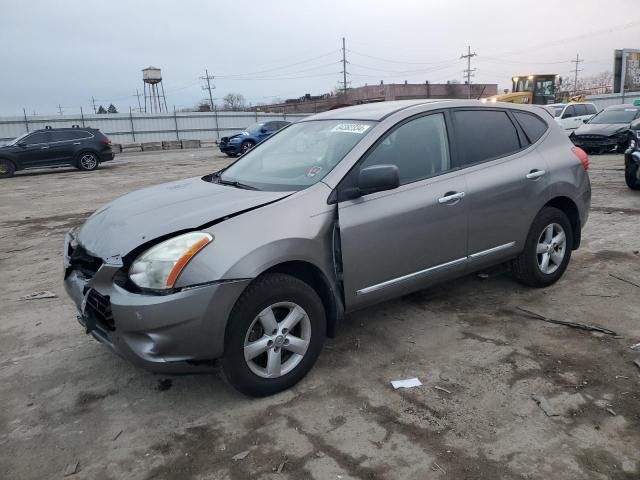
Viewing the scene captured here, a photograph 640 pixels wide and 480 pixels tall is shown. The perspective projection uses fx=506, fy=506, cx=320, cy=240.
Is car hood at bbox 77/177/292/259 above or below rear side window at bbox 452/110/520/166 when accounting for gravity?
below

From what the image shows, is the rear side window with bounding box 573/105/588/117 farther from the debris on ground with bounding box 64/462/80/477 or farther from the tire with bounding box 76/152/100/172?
the debris on ground with bounding box 64/462/80/477

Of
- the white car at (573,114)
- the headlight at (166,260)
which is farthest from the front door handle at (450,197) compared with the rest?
the white car at (573,114)

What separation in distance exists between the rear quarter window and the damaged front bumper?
10.2 ft

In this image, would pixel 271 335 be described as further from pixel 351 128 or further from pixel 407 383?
pixel 351 128

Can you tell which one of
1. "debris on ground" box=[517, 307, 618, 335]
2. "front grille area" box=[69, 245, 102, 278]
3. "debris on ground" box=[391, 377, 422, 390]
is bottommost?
"debris on ground" box=[517, 307, 618, 335]

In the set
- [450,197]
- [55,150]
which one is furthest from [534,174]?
[55,150]

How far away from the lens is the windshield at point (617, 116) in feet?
54.7

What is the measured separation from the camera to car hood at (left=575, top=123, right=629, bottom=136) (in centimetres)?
1602

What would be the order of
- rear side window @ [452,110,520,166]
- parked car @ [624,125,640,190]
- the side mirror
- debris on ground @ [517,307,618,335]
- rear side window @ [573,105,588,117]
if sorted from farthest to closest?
rear side window @ [573,105,588,117], parked car @ [624,125,640,190], rear side window @ [452,110,520,166], debris on ground @ [517,307,618,335], the side mirror

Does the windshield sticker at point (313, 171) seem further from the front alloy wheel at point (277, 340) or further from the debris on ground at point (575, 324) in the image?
the debris on ground at point (575, 324)

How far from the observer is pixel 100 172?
60.0 feet

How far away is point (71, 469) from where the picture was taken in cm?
257

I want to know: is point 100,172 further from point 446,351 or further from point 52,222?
point 446,351

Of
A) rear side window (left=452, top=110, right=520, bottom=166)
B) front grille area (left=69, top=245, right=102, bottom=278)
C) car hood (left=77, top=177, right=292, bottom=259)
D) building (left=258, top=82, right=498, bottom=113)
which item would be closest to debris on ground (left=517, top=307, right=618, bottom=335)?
rear side window (left=452, top=110, right=520, bottom=166)
